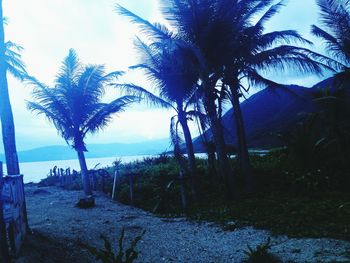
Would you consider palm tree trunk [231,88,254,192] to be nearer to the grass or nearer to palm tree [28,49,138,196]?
the grass

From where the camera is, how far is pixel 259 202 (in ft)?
36.6

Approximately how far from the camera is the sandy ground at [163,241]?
578 cm

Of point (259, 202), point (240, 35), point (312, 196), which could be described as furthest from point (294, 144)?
point (240, 35)

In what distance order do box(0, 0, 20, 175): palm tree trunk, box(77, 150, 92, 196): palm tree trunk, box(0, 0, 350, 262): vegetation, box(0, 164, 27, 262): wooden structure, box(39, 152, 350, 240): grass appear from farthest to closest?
box(77, 150, 92, 196): palm tree trunk
box(0, 0, 350, 262): vegetation
box(39, 152, 350, 240): grass
box(0, 0, 20, 175): palm tree trunk
box(0, 164, 27, 262): wooden structure

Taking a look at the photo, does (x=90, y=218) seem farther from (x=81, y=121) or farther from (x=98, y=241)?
(x=81, y=121)

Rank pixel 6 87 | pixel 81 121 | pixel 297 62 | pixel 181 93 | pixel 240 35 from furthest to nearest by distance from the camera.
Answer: pixel 81 121, pixel 181 93, pixel 240 35, pixel 297 62, pixel 6 87

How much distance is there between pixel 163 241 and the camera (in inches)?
306

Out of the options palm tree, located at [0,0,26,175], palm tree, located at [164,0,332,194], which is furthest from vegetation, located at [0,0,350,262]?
palm tree, located at [0,0,26,175]

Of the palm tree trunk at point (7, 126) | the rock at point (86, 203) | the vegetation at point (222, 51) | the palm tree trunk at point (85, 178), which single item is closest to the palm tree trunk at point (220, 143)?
the vegetation at point (222, 51)

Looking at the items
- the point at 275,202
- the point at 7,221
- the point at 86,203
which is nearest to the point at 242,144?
the point at 275,202

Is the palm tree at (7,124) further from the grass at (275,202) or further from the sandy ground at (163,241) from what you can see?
the grass at (275,202)

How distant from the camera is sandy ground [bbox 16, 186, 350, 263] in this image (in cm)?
578

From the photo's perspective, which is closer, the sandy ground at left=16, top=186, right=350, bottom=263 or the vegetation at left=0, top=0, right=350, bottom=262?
the sandy ground at left=16, top=186, right=350, bottom=263

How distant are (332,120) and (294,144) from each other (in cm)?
195
